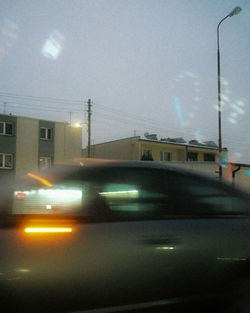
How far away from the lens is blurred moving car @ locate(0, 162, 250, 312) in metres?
2.54

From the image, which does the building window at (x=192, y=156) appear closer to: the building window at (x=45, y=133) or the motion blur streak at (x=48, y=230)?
the building window at (x=45, y=133)

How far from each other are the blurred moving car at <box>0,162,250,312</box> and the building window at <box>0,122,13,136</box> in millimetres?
32526

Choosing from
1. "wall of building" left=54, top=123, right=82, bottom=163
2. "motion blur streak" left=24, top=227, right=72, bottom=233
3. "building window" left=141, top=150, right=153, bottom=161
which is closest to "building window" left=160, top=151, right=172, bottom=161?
"building window" left=141, top=150, right=153, bottom=161

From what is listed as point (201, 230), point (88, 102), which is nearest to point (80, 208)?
point (201, 230)

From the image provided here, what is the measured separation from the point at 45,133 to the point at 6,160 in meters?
4.69

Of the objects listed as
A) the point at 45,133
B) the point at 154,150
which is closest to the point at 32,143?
the point at 45,133

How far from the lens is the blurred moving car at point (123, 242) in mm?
2535

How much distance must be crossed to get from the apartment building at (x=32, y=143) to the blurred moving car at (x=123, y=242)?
98.1 feet

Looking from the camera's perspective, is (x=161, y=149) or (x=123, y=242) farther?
(x=161, y=149)

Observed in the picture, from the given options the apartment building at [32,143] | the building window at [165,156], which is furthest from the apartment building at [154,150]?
the apartment building at [32,143]

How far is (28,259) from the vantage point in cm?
249

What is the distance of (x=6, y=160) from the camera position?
34031 millimetres

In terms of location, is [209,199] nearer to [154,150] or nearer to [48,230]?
[48,230]

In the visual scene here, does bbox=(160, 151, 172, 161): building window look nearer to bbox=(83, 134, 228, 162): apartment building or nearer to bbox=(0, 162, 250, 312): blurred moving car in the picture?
bbox=(83, 134, 228, 162): apartment building
